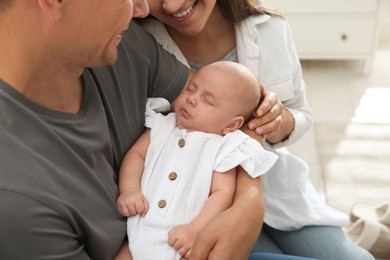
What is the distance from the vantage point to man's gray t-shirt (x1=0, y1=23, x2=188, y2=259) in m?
0.85

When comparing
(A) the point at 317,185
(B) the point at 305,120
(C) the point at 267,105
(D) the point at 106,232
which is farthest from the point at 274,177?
(A) the point at 317,185

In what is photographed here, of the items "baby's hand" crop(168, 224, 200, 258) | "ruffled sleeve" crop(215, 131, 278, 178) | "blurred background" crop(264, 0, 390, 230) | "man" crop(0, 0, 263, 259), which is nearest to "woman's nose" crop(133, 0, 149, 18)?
"man" crop(0, 0, 263, 259)

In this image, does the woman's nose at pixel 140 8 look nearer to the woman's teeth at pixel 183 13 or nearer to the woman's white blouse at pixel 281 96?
the woman's teeth at pixel 183 13

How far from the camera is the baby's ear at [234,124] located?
130 centimetres

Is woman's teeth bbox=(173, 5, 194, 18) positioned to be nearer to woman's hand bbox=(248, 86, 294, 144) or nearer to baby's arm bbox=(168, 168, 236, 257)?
woman's hand bbox=(248, 86, 294, 144)

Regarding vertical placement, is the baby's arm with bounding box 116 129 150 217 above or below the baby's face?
below

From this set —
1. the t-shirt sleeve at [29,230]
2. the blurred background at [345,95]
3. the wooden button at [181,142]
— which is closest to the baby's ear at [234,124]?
the wooden button at [181,142]

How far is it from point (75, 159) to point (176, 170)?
0.27 m

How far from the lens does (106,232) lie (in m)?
1.05

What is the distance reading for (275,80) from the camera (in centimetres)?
145

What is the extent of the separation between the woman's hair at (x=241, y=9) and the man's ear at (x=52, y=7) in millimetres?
624

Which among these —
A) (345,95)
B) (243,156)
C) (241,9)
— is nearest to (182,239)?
(243,156)

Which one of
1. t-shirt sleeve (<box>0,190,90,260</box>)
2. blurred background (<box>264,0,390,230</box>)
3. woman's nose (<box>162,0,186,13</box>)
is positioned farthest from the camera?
blurred background (<box>264,0,390,230</box>)

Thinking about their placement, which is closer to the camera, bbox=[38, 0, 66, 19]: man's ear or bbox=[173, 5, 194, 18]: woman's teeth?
bbox=[38, 0, 66, 19]: man's ear
